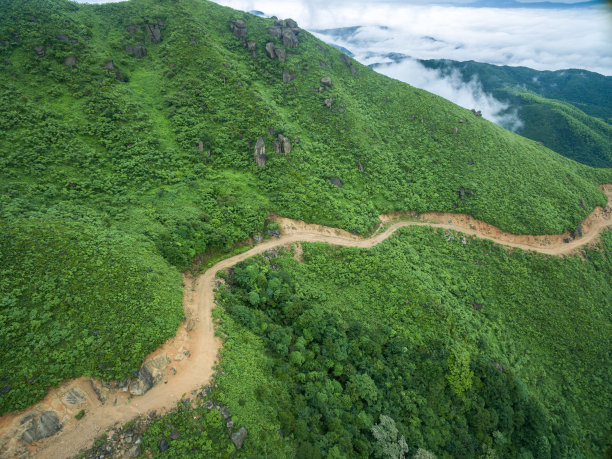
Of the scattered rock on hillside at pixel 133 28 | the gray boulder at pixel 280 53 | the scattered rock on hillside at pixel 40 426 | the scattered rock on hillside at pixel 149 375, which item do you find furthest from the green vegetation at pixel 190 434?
the scattered rock on hillside at pixel 133 28

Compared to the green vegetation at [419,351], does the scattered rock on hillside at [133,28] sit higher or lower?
higher

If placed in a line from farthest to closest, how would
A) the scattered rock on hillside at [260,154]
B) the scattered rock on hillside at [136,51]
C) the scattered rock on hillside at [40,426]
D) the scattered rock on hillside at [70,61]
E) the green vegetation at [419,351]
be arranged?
the scattered rock on hillside at [136,51]
the scattered rock on hillside at [260,154]
the scattered rock on hillside at [70,61]
the green vegetation at [419,351]
the scattered rock on hillside at [40,426]

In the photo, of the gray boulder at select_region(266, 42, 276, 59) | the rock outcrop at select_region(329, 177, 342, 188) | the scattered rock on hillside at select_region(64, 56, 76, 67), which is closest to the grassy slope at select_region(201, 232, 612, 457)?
the rock outcrop at select_region(329, 177, 342, 188)

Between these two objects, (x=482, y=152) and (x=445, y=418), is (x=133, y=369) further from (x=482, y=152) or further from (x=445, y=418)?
(x=482, y=152)

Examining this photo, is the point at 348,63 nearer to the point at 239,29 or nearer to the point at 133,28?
the point at 239,29

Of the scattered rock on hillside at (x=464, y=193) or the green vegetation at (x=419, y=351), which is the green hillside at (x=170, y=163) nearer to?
the scattered rock on hillside at (x=464, y=193)

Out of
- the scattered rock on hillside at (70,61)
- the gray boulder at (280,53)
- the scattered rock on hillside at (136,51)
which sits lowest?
the scattered rock on hillside at (70,61)
